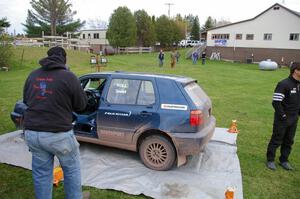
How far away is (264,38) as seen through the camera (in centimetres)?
3931

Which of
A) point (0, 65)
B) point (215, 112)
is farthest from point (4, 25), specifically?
point (215, 112)

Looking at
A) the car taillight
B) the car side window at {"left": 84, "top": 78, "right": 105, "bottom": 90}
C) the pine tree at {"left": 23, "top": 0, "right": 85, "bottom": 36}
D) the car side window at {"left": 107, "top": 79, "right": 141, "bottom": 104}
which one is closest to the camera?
the car taillight

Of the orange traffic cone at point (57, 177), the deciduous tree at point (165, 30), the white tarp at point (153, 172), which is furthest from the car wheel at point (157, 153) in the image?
the deciduous tree at point (165, 30)

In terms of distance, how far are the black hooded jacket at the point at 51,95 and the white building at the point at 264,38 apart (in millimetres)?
38794

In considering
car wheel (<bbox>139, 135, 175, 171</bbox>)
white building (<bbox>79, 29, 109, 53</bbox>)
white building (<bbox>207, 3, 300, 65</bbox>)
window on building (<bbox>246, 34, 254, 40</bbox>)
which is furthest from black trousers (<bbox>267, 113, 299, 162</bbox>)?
white building (<bbox>79, 29, 109, 53</bbox>)

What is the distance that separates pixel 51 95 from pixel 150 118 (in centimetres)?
219

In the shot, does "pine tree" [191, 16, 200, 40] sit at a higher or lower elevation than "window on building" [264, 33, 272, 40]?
higher

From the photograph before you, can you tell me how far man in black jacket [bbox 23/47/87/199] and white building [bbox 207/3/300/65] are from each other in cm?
3875

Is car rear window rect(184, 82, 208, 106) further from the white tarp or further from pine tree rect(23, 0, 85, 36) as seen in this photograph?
pine tree rect(23, 0, 85, 36)

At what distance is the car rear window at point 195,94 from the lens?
499 centimetres

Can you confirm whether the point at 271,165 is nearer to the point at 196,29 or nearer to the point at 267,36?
the point at 267,36

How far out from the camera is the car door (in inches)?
199

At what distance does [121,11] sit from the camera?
52969 mm

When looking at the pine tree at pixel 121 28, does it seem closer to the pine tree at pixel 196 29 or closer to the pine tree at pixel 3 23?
the pine tree at pixel 3 23
